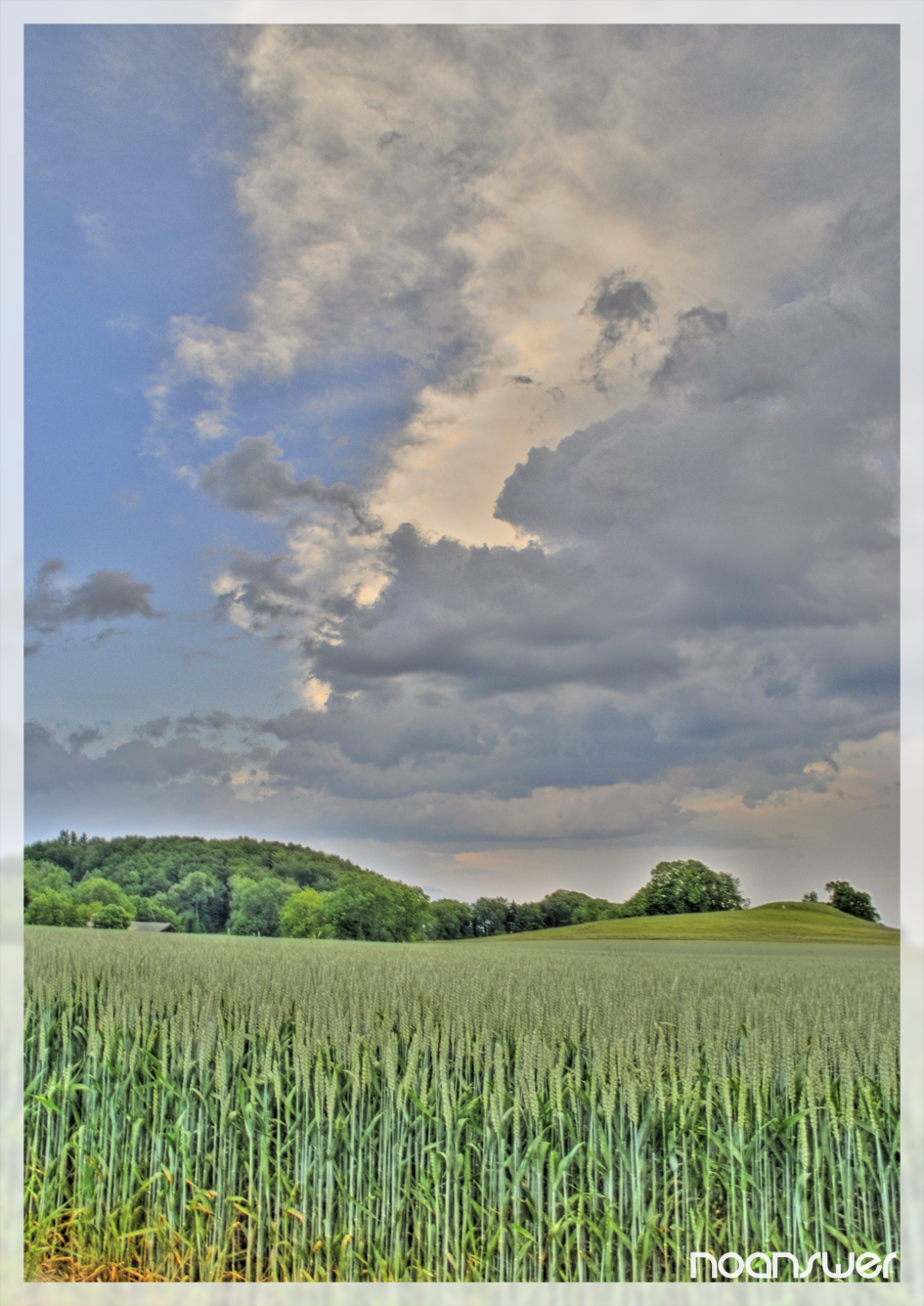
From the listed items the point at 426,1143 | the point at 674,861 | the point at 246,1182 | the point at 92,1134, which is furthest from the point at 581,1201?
the point at 674,861

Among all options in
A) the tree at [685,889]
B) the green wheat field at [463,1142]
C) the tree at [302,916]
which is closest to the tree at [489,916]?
the tree at [302,916]

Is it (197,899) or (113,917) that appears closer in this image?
(197,899)

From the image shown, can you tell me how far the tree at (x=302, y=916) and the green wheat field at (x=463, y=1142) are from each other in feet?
44.2

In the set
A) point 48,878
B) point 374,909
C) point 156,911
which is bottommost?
point 374,909

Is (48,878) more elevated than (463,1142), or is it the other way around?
(463,1142)

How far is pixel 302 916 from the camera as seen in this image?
66.5 feet

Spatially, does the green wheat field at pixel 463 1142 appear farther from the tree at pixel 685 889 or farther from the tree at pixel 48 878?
the tree at pixel 685 889

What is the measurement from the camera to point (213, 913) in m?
20.0

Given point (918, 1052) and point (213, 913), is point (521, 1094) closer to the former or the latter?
point (918, 1052)

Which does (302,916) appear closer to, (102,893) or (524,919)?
(102,893)

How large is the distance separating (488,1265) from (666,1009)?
2090 mm

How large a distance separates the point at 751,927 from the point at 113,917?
22728mm

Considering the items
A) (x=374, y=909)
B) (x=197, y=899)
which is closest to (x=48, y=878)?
(x=197, y=899)

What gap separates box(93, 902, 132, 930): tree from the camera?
19.8 meters
